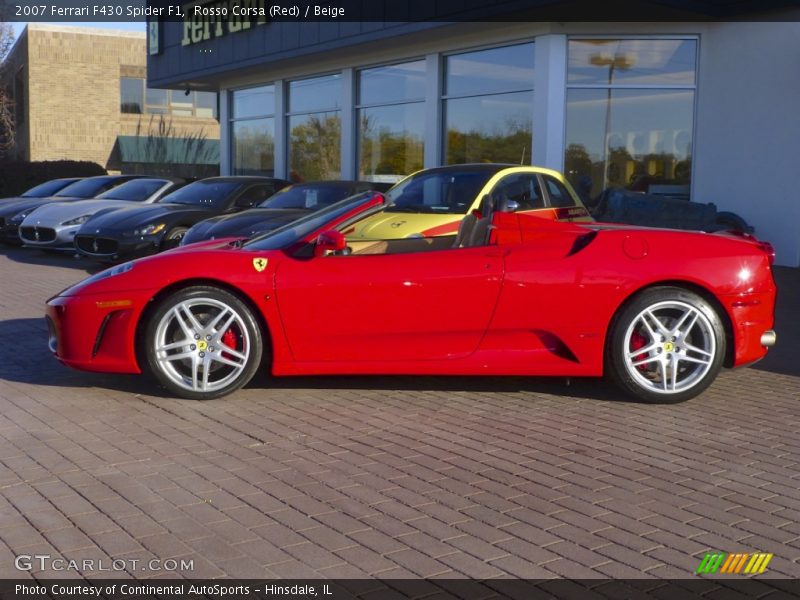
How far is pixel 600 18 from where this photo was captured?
1453cm

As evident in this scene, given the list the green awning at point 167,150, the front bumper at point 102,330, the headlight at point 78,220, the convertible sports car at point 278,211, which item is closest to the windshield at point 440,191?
the convertible sports car at point 278,211

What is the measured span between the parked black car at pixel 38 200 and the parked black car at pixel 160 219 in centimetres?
322

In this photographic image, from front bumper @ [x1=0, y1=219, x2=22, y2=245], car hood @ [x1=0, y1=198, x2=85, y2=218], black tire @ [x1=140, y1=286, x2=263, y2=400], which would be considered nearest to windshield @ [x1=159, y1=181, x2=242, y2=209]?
car hood @ [x1=0, y1=198, x2=85, y2=218]

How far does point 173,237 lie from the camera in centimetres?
1292

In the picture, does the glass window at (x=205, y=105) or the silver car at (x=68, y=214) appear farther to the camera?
the glass window at (x=205, y=105)

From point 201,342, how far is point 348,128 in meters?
14.9

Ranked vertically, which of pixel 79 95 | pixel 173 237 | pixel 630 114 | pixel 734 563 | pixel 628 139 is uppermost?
pixel 79 95

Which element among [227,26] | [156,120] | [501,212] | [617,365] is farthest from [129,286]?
[156,120]

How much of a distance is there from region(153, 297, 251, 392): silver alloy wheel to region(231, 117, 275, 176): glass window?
712 inches

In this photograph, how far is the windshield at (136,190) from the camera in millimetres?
16248

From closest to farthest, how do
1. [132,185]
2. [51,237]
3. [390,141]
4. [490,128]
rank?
[51,237] < [490,128] < [132,185] < [390,141]

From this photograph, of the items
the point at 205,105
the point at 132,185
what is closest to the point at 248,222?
the point at 132,185

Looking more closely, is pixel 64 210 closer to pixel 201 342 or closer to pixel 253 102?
pixel 253 102

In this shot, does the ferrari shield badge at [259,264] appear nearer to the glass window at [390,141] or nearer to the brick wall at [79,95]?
the glass window at [390,141]
